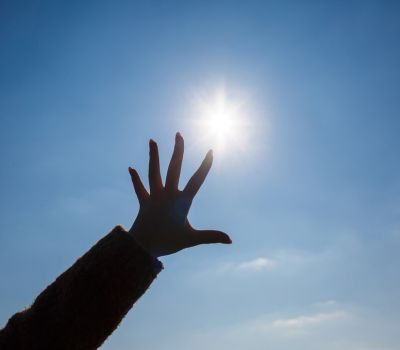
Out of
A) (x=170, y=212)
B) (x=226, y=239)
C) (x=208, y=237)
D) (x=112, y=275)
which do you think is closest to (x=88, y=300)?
(x=112, y=275)

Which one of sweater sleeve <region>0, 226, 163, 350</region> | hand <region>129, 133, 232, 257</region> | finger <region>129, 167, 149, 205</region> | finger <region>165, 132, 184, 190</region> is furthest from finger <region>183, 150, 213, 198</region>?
sweater sleeve <region>0, 226, 163, 350</region>

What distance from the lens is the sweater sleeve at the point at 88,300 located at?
2867mm

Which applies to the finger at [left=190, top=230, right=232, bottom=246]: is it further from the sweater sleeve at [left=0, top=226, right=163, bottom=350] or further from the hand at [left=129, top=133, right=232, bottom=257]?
the sweater sleeve at [left=0, top=226, right=163, bottom=350]

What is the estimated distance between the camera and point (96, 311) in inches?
Answer: 116

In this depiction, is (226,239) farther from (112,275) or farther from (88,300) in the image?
(88,300)

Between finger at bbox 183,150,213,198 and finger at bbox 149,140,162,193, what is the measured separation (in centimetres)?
28

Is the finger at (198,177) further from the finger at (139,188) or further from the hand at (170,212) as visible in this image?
the finger at (139,188)

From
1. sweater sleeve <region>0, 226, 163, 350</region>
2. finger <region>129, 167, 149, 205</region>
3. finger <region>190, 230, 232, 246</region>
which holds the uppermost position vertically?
finger <region>129, 167, 149, 205</region>

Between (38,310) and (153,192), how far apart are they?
54.2 inches

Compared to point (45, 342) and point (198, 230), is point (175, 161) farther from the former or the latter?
point (45, 342)

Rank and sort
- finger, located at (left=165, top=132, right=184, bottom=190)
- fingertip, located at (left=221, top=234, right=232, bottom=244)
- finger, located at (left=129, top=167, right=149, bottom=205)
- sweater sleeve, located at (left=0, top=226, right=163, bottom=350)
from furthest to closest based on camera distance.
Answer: finger, located at (left=129, top=167, right=149, bottom=205) < finger, located at (left=165, top=132, right=184, bottom=190) < fingertip, located at (left=221, top=234, right=232, bottom=244) < sweater sleeve, located at (left=0, top=226, right=163, bottom=350)

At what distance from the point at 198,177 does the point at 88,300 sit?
139 centimetres

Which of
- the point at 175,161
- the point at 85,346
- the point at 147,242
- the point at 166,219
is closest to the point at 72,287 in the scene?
the point at 85,346

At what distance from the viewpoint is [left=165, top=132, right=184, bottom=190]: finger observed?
340cm
